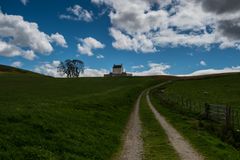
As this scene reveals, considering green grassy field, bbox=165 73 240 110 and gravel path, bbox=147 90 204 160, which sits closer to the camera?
gravel path, bbox=147 90 204 160

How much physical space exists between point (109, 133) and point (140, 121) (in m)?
11.0

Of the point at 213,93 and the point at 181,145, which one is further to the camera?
the point at 213,93

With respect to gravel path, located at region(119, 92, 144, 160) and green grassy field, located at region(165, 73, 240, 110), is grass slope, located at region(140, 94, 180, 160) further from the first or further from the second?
green grassy field, located at region(165, 73, 240, 110)

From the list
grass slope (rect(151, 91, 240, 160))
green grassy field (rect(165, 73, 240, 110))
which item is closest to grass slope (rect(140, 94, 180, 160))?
grass slope (rect(151, 91, 240, 160))

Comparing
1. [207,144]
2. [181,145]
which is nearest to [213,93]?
[207,144]

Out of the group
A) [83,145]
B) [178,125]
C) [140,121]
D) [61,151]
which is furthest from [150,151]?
[140,121]

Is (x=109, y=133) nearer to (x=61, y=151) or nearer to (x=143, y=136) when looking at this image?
(x=143, y=136)

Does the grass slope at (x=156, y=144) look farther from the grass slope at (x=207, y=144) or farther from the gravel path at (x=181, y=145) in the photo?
the grass slope at (x=207, y=144)

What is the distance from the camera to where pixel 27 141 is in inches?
662

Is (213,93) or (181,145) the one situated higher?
(213,93)

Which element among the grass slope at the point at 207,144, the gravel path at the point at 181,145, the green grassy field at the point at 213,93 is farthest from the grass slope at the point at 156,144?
the green grassy field at the point at 213,93

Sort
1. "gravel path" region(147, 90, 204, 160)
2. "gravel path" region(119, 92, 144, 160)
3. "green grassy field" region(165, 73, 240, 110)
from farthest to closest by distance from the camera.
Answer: "green grassy field" region(165, 73, 240, 110)
"gravel path" region(119, 92, 144, 160)
"gravel path" region(147, 90, 204, 160)

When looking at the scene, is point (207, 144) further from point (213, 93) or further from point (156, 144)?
point (213, 93)

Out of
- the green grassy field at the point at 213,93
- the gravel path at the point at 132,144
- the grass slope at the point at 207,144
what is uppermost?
the green grassy field at the point at 213,93
